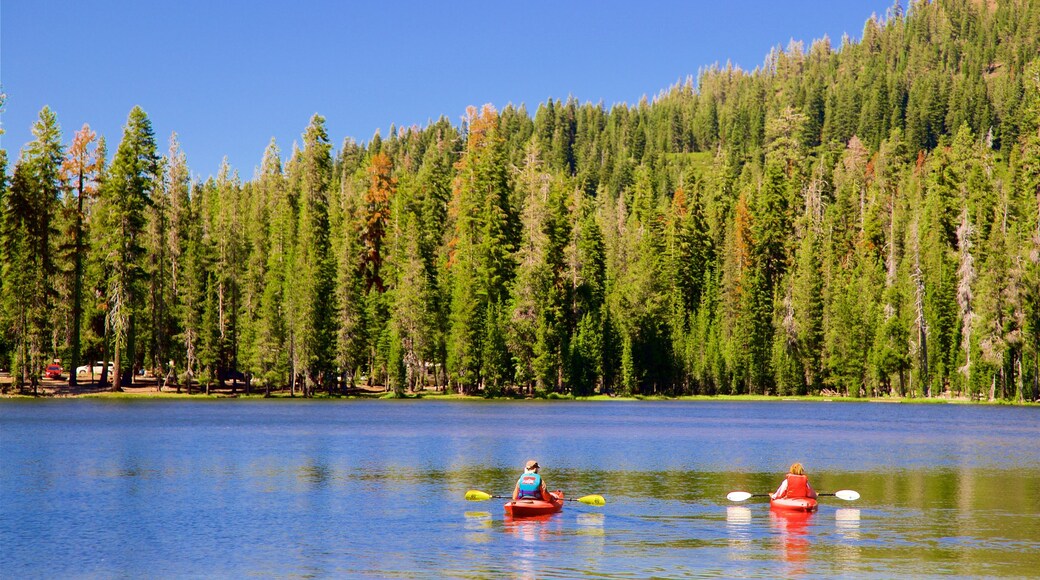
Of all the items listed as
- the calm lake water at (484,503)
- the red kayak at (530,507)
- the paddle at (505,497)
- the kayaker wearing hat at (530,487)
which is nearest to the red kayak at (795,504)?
the calm lake water at (484,503)

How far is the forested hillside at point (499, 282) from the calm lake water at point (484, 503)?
3133 centimetres

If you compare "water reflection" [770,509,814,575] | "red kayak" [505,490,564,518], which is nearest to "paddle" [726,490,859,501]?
"water reflection" [770,509,814,575]

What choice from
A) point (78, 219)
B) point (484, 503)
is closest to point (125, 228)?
point (78, 219)

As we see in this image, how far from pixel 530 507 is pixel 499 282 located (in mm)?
83458

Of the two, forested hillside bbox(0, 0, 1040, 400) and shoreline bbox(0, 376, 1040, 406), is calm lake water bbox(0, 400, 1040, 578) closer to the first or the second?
shoreline bbox(0, 376, 1040, 406)

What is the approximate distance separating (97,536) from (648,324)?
9563 centimetres

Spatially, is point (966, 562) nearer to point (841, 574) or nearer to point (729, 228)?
point (841, 574)

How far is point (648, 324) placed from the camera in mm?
122250

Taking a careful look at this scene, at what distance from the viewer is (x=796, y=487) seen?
35219 millimetres

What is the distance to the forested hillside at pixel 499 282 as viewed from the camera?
10188 cm

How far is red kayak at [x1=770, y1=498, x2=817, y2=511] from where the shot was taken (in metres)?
35.3

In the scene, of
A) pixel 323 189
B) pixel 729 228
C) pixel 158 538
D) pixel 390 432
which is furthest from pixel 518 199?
pixel 158 538

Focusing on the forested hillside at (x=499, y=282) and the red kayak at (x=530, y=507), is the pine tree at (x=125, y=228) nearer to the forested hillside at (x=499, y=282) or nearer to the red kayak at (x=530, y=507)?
the forested hillside at (x=499, y=282)

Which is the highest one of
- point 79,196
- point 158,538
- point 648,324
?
point 79,196
